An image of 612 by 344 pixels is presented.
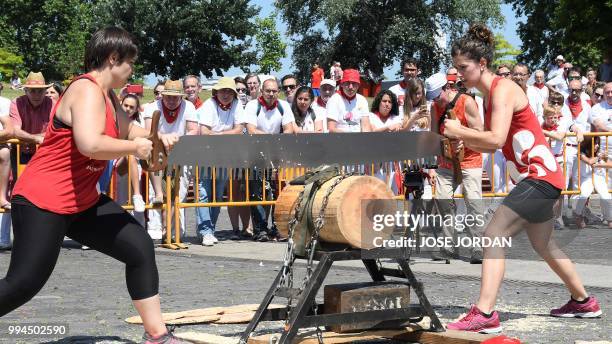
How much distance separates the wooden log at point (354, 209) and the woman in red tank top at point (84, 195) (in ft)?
3.41

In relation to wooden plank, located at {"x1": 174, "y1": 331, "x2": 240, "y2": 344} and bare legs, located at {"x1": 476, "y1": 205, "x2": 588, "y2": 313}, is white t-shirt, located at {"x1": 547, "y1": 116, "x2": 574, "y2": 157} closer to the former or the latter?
bare legs, located at {"x1": 476, "y1": 205, "x2": 588, "y2": 313}

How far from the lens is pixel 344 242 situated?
663 centimetres

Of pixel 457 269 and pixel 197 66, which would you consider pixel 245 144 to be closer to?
pixel 457 269

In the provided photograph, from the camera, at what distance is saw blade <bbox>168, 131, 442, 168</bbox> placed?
23.2ft

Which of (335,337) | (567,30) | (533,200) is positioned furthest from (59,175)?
(567,30)

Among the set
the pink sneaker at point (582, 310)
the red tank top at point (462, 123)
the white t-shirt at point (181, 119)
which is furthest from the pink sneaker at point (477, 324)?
the white t-shirt at point (181, 119)

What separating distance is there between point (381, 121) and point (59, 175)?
8219 mm

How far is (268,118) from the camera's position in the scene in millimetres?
13914

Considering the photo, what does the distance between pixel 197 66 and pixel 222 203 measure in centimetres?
6543

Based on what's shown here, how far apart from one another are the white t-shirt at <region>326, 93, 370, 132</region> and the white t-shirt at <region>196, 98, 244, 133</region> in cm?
130

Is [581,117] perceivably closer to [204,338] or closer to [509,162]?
[509,162]

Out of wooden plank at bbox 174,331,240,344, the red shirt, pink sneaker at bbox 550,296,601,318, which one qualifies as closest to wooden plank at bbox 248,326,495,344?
wooden plank at bbox 174,331,240,344

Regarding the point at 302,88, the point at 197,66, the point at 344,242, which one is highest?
the point at 197,66

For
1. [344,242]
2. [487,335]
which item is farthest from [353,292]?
[487,335]
